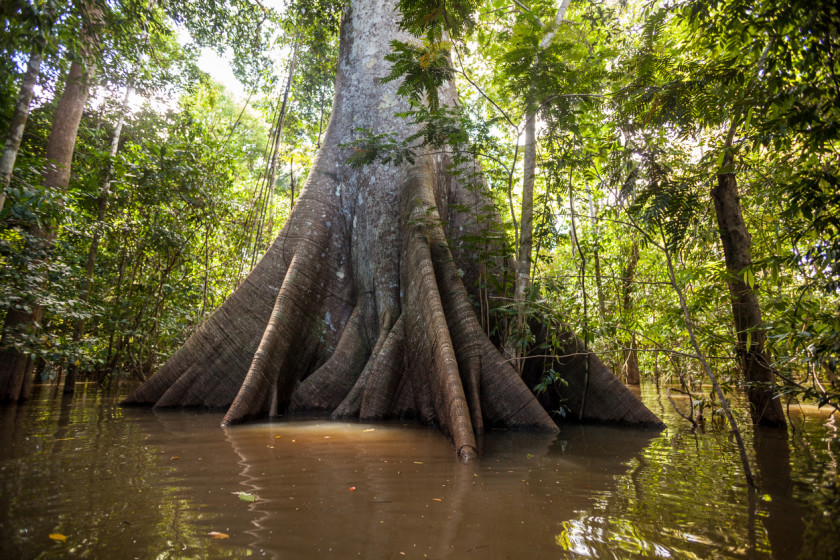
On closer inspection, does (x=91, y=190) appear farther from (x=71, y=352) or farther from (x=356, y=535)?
(x=356, y=535)

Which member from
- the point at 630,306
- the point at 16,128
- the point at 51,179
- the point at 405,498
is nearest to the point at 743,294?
the point at 630,306

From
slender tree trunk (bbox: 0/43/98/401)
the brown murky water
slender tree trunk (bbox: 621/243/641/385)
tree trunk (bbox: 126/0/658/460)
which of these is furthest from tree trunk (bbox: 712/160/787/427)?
slender tree trunk (bbox: 0/43/98/401)

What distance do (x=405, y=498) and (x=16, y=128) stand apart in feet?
18.2

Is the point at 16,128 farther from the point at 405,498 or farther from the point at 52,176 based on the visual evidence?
the point at 405,498

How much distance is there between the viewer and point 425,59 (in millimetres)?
3643

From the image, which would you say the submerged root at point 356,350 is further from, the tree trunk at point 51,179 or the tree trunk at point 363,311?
the tree trunk at point 51,179

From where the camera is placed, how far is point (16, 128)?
15.3 feet

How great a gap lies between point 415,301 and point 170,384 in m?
3.45

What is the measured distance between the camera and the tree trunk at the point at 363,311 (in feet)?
14.9

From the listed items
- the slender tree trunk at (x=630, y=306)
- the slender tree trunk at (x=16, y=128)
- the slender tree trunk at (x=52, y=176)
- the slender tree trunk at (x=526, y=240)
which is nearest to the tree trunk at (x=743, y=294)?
the slender tree trunk at (x=630, y=306)

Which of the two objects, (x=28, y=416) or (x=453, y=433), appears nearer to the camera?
(x=453, y=433)

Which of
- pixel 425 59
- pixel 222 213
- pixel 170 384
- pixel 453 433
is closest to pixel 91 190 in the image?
pixel 222 213

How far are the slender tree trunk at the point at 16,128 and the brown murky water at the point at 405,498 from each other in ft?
8.36

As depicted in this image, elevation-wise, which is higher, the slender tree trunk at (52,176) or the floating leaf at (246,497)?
the slender tree trunk at (52,176)
